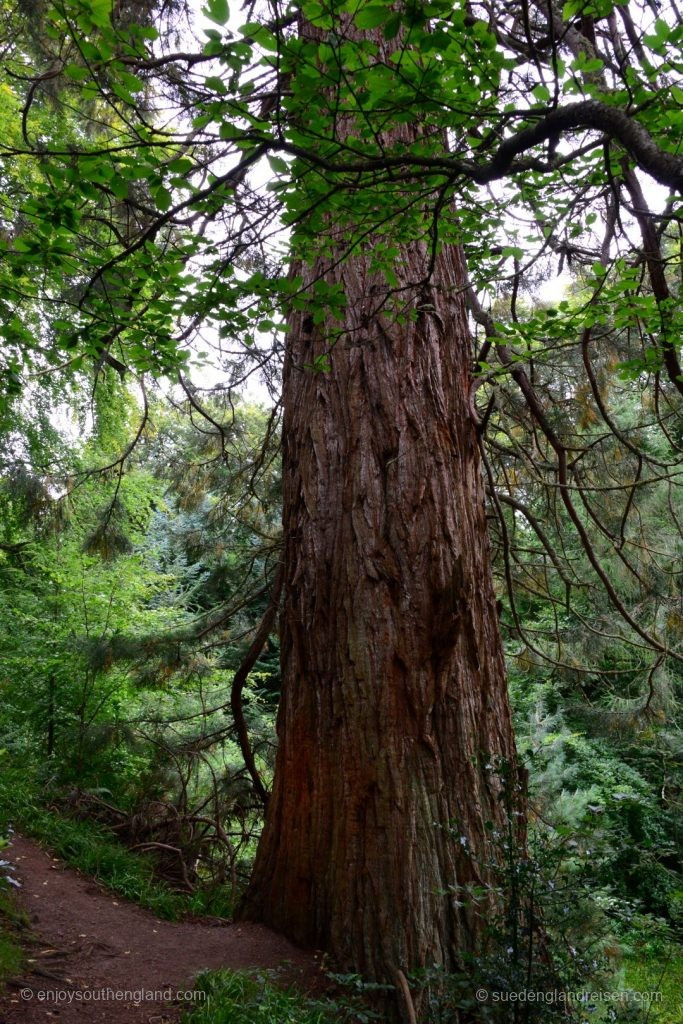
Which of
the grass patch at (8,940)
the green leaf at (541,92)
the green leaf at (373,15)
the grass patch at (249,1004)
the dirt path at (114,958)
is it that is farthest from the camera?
the grass patch at (8,940)

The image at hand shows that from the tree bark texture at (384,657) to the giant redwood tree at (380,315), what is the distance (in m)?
0.01

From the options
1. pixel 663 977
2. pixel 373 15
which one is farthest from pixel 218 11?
pixel 663 977

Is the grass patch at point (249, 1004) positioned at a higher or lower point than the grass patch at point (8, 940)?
higher

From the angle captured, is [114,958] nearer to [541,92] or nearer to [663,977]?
[541,92]

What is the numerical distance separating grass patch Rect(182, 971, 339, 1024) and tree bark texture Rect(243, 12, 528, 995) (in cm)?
30

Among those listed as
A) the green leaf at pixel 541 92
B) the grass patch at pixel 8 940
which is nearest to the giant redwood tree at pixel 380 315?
the green leaf at pixel 541 92

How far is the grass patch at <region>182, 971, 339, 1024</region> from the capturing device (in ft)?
8.38

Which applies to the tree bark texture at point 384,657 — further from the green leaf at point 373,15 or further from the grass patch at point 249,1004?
the green leaf at point 373,15

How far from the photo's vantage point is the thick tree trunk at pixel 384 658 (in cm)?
295

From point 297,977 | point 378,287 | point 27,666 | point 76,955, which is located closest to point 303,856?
point 297,977

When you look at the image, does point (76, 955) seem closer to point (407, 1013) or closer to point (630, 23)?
point (407, 1013)

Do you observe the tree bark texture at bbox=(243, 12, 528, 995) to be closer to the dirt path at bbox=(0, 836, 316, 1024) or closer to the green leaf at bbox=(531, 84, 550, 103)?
the dirt path at bbox=(0, 836, 316, 1024)

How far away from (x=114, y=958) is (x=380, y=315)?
142 inches

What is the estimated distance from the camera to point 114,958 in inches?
138
